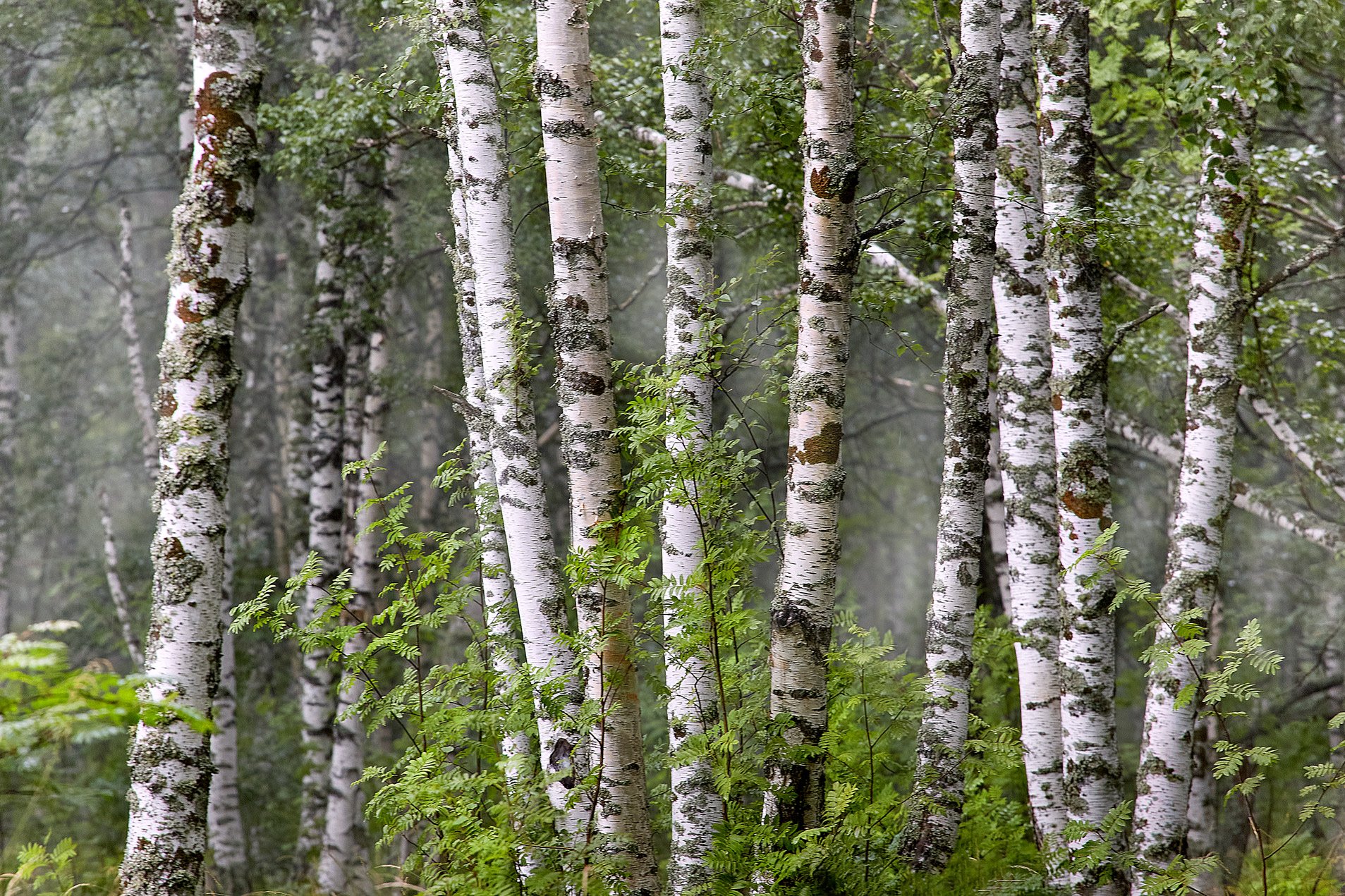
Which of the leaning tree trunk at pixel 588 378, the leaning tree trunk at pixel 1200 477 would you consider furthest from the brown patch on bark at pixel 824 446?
the leaning tree trunk at pixel 1200 477

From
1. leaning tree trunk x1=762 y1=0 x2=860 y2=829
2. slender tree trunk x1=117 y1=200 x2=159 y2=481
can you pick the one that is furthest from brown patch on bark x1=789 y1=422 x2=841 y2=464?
slender tree trunk x1=117 y1=200 x2=159 y2=481

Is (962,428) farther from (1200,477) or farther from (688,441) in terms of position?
(688,441)

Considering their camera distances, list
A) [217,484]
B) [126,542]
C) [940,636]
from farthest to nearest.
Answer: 1. [126,542]
2. [940,636]
3. [217,484]

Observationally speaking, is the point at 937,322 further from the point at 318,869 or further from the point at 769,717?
the point at 318,869

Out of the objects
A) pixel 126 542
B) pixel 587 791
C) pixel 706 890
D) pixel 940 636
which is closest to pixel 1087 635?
pixel 940 636

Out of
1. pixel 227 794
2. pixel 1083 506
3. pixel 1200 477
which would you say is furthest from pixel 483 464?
pixel 227 794

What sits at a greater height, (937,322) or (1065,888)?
(937,322)

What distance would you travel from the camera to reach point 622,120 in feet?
27.6

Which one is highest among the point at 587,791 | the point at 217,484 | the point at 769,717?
the point at 217,484

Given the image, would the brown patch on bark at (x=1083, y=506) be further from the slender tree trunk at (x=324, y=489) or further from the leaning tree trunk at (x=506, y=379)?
the slender tree trunk at (x=324, y=489)

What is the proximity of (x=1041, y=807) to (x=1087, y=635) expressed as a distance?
117 centimetres

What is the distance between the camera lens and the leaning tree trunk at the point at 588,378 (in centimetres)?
409

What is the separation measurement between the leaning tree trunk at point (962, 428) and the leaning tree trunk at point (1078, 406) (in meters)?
0.37

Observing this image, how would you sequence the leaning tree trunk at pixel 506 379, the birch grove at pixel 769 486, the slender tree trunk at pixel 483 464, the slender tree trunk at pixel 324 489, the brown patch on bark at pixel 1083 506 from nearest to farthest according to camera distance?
the birch grove at pixel 769 486, the leaning tree trunk at pixel 506 379, the slender tree trunk at pixel 483 464, the brown patch on bark at pixel 1083 506, the slender tree trunk at pixel 324 489
